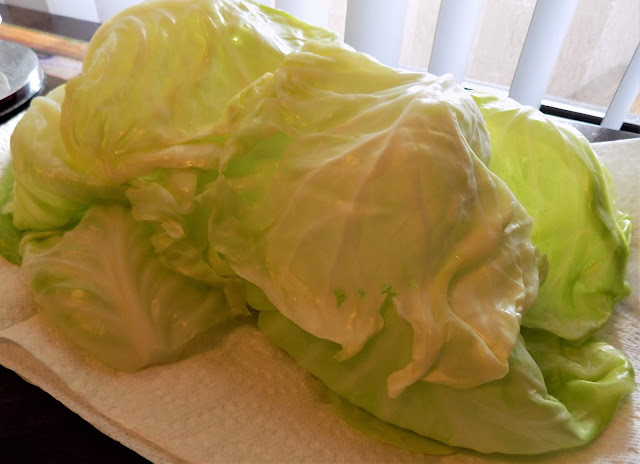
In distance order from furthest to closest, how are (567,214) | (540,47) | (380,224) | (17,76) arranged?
(540,47) → (17,76) → (567,214) → (380,224)

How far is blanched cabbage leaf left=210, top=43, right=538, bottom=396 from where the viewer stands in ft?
2.19

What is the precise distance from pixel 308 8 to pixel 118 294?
1.48m

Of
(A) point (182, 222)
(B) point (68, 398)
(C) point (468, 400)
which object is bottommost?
(B) point (68, 398)

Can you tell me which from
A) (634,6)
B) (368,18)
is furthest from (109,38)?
(634,6)

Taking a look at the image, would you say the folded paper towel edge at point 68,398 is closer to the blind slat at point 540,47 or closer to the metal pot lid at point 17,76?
the metal pot lid at point 17,76

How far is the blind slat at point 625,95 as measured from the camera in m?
1.81

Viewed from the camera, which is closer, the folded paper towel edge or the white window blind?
the folded paper towel edge

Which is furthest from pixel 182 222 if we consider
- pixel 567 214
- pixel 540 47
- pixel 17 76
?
pixel 540 47

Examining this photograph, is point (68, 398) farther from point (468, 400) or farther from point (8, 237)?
point (468, 400)

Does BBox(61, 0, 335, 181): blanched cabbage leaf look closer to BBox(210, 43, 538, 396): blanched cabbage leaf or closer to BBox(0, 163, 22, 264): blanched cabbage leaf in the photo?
BBox(210, 43, 538, 396): blanched cabbage leaf

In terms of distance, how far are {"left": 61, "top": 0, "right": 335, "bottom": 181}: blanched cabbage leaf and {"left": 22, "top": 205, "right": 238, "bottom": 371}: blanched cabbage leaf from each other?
4.3 inches

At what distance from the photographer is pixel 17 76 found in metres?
1.58

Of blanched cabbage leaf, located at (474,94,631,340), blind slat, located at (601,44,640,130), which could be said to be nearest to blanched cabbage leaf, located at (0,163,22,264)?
blanched cabbage leaf, located at (474,94,631,340)

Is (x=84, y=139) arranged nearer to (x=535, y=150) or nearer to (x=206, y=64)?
(x=206, y=64)
